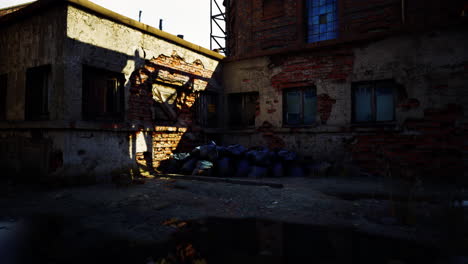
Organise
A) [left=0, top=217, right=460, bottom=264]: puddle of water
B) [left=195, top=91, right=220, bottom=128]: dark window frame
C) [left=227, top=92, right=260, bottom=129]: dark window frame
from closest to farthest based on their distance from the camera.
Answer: [left=0, top=217, right=460, bottom=264]: puddle of water < [left=195, top=91, right=220, bottom=128]: dark window frame < [left=227, top=92, right=260, bottom=129]: dark window frame

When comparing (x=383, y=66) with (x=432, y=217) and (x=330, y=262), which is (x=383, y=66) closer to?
(x=432, y=217)

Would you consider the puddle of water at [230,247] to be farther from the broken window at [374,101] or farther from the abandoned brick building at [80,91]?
the broken window at [374,101]

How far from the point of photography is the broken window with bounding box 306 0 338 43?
11.9 m

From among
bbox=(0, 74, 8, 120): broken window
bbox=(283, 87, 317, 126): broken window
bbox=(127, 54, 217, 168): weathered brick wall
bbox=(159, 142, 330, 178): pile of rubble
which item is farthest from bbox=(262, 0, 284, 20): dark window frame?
bbox=(0, 74, 8, 120): broken window

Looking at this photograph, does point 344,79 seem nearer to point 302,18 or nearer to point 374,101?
point 374,101

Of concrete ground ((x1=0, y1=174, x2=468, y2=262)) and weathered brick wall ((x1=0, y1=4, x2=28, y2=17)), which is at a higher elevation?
weathered brick wall ((x1=0, y1=4, x2=28, y2=17))

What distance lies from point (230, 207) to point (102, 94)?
12.2ft

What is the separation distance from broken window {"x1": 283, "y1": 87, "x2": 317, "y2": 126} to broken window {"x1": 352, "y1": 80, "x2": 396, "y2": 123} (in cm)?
101

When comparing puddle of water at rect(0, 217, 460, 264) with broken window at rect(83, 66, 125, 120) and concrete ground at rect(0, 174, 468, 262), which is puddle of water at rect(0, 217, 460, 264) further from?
broken window at rect(83, 66, 125, 120)

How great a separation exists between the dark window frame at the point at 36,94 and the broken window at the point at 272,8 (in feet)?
34.8

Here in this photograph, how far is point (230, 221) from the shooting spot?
279cm

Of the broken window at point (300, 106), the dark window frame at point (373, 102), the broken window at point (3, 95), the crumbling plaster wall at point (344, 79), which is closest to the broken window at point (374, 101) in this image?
the dark window frame at point (373, 102)

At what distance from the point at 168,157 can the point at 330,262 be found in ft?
17.0

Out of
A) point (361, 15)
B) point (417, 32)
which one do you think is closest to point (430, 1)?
point (361, 15)
